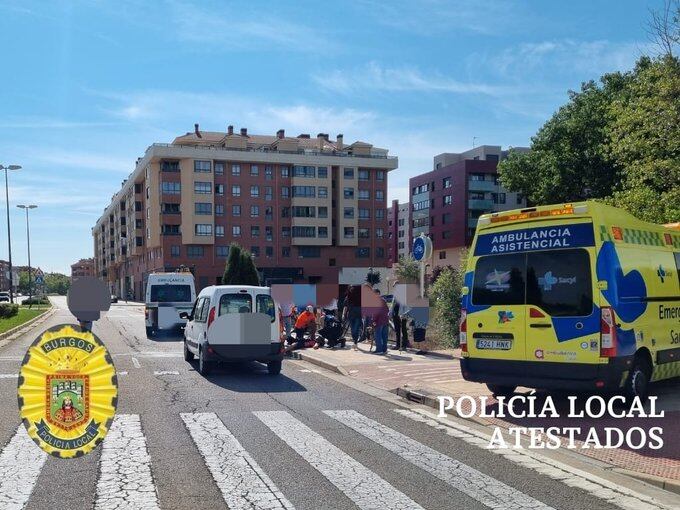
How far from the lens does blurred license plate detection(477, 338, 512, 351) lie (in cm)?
910

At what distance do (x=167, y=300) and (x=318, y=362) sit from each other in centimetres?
1066

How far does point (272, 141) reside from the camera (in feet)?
283

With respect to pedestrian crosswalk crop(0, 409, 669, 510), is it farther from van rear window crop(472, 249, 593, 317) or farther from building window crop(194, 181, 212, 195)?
building window crop(194, 181, 212, 195)

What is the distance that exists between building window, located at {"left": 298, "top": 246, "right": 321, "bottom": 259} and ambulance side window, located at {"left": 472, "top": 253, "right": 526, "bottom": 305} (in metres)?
71.8

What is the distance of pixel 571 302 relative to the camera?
845 centimetres

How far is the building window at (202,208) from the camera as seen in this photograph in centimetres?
7592

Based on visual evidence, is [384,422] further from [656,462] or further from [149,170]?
[149,170]

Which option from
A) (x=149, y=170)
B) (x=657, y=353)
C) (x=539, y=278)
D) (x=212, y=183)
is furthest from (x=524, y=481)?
(x=149, y=170)

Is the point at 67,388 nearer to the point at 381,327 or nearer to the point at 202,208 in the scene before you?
the point at 381,327

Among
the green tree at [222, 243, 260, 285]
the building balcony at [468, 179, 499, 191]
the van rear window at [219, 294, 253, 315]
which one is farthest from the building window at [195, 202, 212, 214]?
the van rear window at [219, 294, 253, 315]

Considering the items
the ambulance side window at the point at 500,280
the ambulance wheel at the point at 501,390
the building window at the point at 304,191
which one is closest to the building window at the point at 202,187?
the building window at the point at 304,191

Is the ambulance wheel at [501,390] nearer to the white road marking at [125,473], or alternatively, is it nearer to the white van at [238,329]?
the white van at [238,329]

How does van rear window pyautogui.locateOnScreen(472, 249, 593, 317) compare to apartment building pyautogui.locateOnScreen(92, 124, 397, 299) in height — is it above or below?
below

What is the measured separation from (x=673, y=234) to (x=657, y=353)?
7.10 ft
